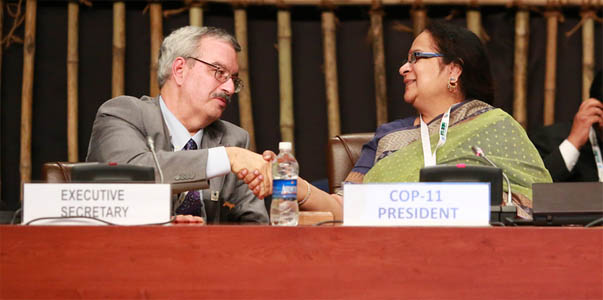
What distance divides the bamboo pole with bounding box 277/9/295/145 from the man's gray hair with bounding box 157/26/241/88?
0.91m

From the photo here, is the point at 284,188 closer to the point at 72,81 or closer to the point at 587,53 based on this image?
the point at 72,81

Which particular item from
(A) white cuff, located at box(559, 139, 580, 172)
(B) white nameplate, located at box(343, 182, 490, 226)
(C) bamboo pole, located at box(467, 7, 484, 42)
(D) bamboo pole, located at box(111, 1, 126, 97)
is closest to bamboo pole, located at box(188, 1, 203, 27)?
(D) bamboo pole, located at box(111, 1, 126, 97)

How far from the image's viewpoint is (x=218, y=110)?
2.42m

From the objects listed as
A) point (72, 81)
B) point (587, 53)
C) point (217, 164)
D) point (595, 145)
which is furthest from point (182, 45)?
point (587, 53)

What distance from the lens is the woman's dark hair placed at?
2.52 metres

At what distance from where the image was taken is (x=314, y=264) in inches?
44.9

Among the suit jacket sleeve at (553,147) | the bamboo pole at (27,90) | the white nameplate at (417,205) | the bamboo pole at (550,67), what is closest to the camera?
the white nameplate at (417,205)

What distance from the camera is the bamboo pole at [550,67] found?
11.4 feet

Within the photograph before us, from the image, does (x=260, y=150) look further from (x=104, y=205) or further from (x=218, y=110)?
(x=104, y=205)

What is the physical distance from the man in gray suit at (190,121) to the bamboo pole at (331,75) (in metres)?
0.95

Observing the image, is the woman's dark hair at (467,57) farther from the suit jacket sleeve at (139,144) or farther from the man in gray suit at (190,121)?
the suit jacket sleeve at (139,144)

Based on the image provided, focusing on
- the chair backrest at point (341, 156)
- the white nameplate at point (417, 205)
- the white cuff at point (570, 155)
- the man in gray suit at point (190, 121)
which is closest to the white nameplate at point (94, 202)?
the white nameplate at point (417, 205)

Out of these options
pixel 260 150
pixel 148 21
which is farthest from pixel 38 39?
pixel 260 150

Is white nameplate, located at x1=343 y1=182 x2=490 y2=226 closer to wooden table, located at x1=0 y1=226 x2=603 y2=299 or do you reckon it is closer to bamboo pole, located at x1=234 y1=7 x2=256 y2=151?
wooden table, located at x1=0 y1=226 x2=603 y2=299
